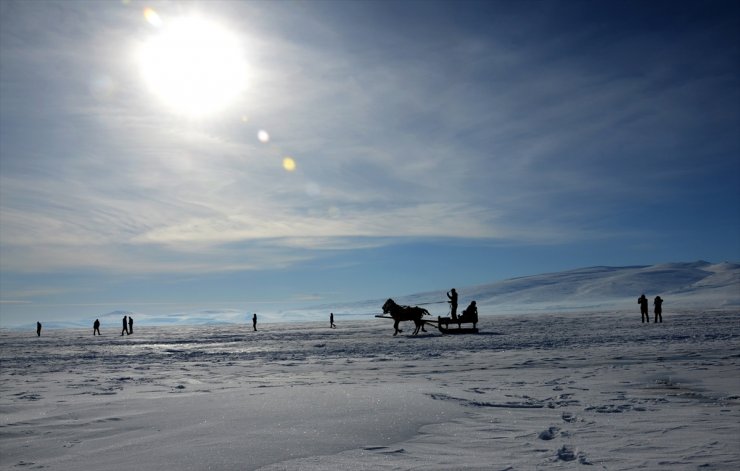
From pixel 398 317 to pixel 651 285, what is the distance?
14874 cm

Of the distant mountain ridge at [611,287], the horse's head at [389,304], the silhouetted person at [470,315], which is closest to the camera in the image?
the silhouetted person at [470,315]

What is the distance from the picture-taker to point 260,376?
40.4 feet

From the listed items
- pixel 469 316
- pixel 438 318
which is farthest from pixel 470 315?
pixel 438 318

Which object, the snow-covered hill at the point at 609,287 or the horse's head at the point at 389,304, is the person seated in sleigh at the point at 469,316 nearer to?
the horse's head at the point at 389,304

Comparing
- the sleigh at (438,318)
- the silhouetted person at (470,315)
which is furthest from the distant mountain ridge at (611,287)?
the sleigh at (438,318)

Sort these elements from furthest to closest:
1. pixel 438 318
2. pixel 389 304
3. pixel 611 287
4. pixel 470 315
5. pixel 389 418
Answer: pixel 611 287, pixel 389 304, pixel 438 318, pixel 470 315, pixel 389 418

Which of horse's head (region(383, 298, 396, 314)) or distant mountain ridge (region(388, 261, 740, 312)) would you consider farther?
distant mountain ridge (region(388, 261, 740, 312))

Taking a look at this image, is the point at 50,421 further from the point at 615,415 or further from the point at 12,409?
the point at 615,415

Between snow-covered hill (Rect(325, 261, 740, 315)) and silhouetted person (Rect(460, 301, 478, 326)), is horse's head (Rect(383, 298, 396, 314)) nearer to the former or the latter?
silhouetted person (Rect(460, 301, 478, 326))

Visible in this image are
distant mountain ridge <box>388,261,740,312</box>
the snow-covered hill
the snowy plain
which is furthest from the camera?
distant mountain ridge <box>388,261,740,312</box>

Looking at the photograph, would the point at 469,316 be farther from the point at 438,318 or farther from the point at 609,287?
the point at 609,287

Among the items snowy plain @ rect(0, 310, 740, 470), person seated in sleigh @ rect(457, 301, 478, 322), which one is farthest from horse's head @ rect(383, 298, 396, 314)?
snowy plain @ rect(0, 310, 740, 470)

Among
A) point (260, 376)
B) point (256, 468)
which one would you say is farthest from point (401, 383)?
point (256, 468)

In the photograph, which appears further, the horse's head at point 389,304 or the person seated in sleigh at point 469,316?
the horse's head at point 389,304
